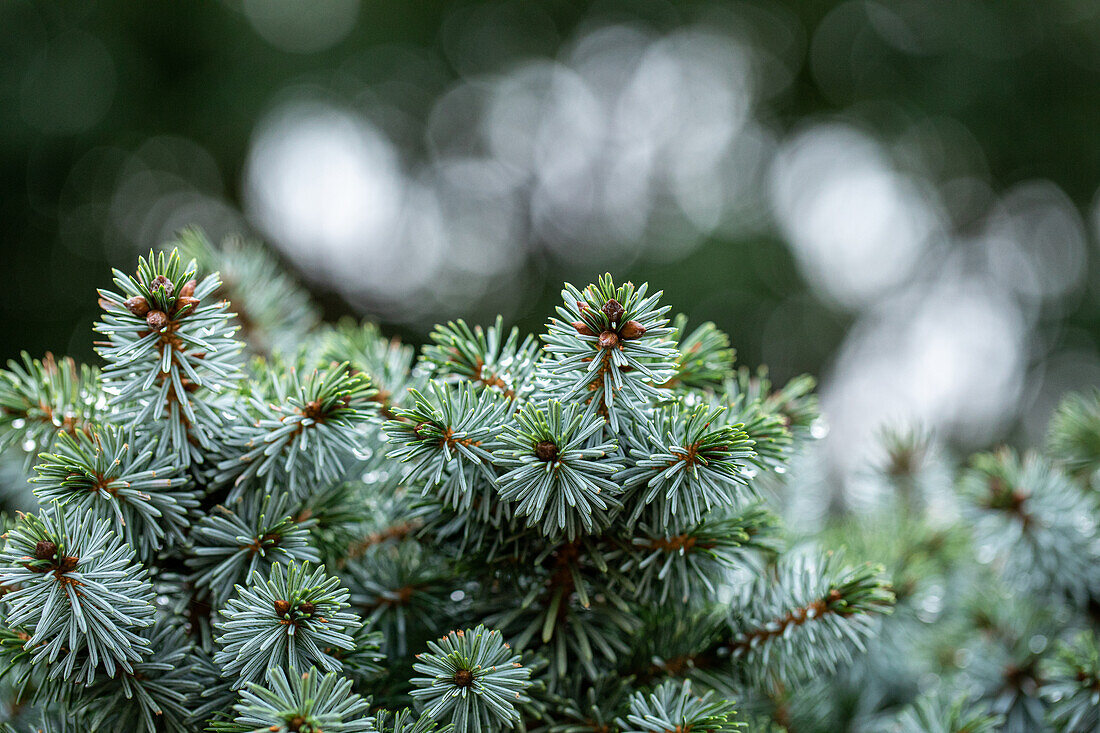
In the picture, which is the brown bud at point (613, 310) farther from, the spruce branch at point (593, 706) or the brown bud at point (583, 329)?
the spruce branch at point (593, 706)

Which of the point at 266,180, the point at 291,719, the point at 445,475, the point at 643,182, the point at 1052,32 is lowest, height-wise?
the point at 291,719

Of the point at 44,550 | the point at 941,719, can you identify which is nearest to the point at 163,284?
the point at 44,550

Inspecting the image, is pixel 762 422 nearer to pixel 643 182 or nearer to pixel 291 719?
pixel 291 719

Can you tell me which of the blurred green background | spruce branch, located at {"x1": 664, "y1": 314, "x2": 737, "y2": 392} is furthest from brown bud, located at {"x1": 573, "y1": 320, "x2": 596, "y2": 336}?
the blurred green background

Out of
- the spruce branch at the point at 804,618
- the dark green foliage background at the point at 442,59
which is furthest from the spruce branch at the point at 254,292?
the dark green foliage background at the point at 442,59

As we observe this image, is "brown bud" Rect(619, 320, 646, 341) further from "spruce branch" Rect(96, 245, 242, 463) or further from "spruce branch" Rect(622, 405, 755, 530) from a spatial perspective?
"spruce branch" Rect(96, 245, 242, 463)

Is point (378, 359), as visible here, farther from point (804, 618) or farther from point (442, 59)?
point (442, 59)

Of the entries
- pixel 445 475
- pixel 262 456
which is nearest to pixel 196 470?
pixel 262 456
